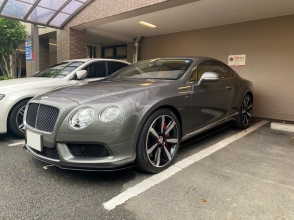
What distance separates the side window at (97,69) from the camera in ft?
15.8

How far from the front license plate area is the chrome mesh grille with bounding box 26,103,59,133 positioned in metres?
0.08

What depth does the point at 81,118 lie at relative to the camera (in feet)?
7.14

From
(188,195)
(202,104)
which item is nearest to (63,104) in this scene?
(188,195)

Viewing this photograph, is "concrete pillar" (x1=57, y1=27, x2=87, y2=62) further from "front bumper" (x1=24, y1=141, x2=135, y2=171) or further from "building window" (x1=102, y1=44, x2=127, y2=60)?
"front bumper" (x1=24, y1=141, x2=135, y2=171)

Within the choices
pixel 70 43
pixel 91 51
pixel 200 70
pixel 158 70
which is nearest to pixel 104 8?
pixel 70 43

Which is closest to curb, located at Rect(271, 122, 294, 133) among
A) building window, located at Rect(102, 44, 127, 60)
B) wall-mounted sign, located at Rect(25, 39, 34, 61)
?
building window, located at Rect(102, 44, 127, 60)

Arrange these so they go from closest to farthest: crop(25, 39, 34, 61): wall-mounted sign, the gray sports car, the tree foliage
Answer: the gray sports car < crop(25, 39, 34, 61): wall-mounted sign < the tree foliage

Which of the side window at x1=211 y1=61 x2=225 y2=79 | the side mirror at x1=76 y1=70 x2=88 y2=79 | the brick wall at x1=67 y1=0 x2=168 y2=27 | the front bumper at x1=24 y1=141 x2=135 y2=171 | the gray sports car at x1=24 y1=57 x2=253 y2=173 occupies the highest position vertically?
the brick wall at x1=67 y1=0 x2=168 y2=27

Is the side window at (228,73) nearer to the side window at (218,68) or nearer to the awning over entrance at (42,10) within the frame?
the side window at (218,68)

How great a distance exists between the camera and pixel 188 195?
2156mm

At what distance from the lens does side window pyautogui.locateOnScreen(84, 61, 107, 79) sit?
4.81 meters

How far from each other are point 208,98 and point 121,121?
169 centimetres

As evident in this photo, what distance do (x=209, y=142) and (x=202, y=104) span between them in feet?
2.76

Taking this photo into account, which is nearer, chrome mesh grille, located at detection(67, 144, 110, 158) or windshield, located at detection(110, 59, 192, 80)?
chrome mesh grille, located at detection(67, 144, 110, 158)
